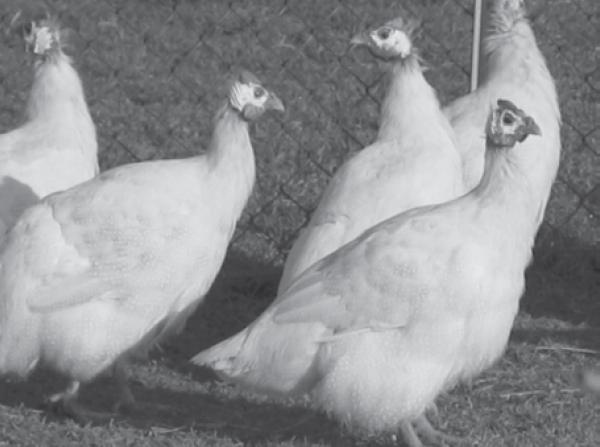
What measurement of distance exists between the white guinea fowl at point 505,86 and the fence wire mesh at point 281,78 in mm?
952

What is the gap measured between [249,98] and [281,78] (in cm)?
336

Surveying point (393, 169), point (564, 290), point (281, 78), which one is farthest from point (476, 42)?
point (281, 78)

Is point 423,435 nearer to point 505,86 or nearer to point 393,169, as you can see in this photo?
point 393,169

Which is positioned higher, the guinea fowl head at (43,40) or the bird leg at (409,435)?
the guinea fowl head at (43,40)

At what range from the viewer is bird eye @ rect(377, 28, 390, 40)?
5.62 meters

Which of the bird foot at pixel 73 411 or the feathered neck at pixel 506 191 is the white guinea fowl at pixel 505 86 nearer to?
the feathered neck at pixel 506 191

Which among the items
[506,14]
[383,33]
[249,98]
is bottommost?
[506,14]

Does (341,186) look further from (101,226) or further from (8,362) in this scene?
(8,362)

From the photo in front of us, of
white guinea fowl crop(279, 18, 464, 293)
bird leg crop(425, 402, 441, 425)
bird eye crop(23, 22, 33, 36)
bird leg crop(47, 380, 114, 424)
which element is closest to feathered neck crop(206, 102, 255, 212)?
white guinea fowl crop(279, 18, 464, 293)

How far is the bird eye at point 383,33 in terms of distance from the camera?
5.62 meters

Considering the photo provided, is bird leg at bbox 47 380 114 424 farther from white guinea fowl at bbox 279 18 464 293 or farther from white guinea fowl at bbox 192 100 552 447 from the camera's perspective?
white guinea fowl at bbox 279 18 464 293

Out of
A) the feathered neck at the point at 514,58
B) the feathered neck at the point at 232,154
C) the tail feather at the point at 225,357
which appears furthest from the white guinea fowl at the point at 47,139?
the feathered neck at the point at 514,58

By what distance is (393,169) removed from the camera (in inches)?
209

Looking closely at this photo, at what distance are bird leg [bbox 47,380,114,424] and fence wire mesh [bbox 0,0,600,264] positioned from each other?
1.71 metres
